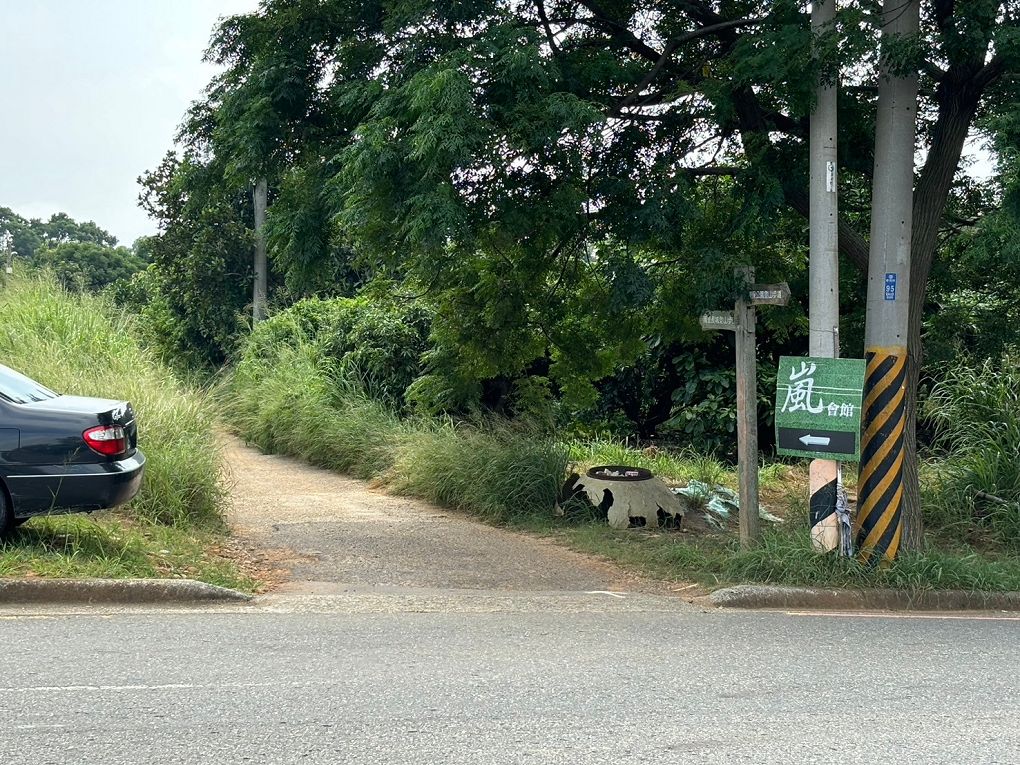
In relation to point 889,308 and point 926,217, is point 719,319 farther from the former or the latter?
point 926,217

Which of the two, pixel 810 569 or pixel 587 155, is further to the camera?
pixel 587 155

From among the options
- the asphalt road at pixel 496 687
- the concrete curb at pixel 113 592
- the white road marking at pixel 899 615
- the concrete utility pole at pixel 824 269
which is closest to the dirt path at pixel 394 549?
the concrete curb at pixel 113 592

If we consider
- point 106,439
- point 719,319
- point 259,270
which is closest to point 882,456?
point 719,319

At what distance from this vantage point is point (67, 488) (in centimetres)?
763

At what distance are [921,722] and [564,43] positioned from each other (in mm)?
7197

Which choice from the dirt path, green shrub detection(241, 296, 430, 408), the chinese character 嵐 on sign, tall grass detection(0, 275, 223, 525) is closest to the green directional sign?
the chinese character 嵐 on sign

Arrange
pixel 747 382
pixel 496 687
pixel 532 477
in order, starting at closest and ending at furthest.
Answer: pixel 496 687 → pixel 747 382 → pixel 532 477

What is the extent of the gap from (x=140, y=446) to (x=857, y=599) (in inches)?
272

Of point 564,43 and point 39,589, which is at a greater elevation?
point 564,43

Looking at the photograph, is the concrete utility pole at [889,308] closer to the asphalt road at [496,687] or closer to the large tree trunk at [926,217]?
the large tree trunk at [926,217]

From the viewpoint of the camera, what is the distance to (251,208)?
1118 inches

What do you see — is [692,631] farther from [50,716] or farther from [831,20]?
[831,20]

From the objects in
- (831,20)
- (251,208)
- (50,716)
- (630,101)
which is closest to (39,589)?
(50,716)

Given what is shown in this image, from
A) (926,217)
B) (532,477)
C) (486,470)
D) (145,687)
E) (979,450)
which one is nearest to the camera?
(145,687)
